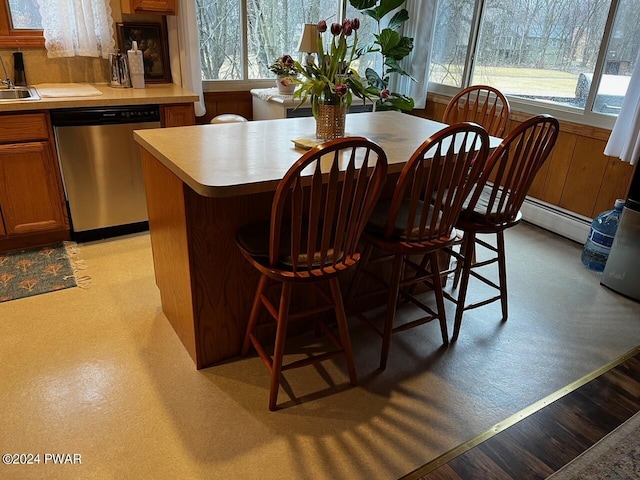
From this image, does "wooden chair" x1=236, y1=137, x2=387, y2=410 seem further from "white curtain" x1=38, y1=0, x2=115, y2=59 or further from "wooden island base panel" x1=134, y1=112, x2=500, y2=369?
"white curtain" x1=38, y1=0, x2=115, y2=59

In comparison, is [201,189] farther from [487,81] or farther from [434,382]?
[487,81]

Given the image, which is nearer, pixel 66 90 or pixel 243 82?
pixel 66 90

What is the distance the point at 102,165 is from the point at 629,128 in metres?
3.26

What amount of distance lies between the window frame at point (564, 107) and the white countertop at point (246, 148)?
141 centimetres

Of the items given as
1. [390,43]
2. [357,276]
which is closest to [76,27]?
[390,43]

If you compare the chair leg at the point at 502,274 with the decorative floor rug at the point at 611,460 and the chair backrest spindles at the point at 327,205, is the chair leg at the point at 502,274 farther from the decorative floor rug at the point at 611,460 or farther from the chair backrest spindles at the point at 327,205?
the chair backrest spindles at the point at 327,205

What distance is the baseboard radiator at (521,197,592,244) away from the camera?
3.41m

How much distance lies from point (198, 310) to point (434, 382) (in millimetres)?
1045

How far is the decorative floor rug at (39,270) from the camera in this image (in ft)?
8.55

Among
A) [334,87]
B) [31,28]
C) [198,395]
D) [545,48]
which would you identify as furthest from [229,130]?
[545,48]

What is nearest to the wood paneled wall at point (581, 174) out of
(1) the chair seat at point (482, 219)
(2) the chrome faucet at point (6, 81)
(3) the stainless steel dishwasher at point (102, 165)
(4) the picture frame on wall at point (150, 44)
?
(4) the picture frame on wall at point (150, 44)

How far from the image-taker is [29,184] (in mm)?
2891

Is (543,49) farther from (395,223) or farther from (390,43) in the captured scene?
(395,223)

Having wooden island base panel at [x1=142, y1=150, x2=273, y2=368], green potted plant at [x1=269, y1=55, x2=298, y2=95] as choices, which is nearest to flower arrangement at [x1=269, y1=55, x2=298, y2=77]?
green potted plant at [x1=269, y1=55, x2=298, y2=95]
